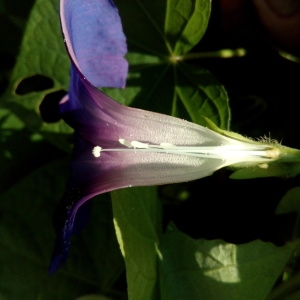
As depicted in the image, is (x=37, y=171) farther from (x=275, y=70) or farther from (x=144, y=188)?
(x=275, y=70)

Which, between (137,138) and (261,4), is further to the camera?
(261,4)

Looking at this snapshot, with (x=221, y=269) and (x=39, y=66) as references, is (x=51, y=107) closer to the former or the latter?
(x=39, y=66)

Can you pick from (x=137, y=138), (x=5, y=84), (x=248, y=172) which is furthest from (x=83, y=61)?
(x=5, y=84)

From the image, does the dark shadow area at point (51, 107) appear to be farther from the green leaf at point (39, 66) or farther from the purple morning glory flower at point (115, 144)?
the purple morning glory flower at point (115, 144)

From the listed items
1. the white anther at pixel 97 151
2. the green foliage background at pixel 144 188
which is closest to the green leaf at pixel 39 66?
the green foliage background at pixel 144 188

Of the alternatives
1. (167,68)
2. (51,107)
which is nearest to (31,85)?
(51,107)

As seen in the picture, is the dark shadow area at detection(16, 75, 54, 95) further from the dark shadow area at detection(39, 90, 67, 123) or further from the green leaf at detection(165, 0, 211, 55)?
the green leaf at detection(165, 0, 211, 55)
